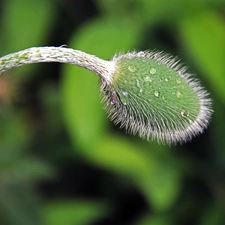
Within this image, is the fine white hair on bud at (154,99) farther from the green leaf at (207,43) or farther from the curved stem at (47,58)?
the green leaf at (207,43)

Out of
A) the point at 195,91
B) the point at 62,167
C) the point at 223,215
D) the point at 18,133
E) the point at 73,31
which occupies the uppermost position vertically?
the point at 73,31

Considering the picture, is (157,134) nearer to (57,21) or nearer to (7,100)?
(7,100)

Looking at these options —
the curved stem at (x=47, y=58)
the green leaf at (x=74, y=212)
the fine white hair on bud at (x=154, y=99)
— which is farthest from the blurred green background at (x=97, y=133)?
the curved stem at (x=47, y=58)

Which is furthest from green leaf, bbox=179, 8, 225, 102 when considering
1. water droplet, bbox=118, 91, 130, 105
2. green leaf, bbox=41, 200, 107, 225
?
water droplet, bbox=118, 91, 130, 105

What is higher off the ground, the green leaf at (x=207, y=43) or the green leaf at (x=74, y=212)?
the green leaf at (x=207, y=43)

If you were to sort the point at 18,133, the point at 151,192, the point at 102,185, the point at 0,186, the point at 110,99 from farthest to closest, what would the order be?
1. the point at 102,185
2. the point at 18,133
3. the point at 151,192
4. the point at 0,186
5. the point at 110,99

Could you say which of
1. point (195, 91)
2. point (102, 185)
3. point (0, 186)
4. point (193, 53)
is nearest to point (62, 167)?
point (102, 185)

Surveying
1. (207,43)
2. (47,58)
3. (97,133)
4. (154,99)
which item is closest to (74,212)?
(97,133)
